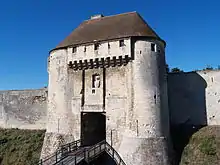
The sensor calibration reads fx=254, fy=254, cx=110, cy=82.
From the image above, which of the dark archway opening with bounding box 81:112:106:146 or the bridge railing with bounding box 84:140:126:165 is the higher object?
the dark archway opening with bounding box 81:112:106:146

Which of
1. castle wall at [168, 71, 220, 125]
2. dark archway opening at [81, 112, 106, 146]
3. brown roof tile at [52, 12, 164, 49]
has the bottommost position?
dark archway opening at [81, 112, 106, 146]

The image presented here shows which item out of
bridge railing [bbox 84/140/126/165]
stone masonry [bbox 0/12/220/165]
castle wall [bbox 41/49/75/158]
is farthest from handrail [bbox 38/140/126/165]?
castle wall [bbox 41/49/75/158]

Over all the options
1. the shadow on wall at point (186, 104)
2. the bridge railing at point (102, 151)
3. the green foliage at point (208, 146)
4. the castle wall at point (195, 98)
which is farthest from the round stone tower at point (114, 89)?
the castle wall at point (195, 98)

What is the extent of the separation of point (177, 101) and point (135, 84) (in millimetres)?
4590

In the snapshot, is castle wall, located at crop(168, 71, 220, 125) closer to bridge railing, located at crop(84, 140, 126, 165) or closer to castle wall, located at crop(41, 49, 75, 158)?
bridge railing, located at crop(84, 140, 126, 165)

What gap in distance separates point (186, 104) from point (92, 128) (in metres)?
6.41

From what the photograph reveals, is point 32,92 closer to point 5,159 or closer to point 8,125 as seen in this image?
point 8,125

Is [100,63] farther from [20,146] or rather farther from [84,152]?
[20,146]

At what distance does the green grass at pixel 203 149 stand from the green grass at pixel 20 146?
31.6ft

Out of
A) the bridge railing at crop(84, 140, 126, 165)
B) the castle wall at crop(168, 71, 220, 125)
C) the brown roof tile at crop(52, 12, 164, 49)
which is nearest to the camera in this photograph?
the bridge railing at crop(84, 140, 126, 165)

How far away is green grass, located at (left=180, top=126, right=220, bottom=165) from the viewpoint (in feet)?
43.5

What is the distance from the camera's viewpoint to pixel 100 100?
1515 centimetres

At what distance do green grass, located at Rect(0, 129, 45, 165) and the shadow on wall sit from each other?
31.2ft

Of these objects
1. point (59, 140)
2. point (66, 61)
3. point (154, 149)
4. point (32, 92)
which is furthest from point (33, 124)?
point (154, 149)
